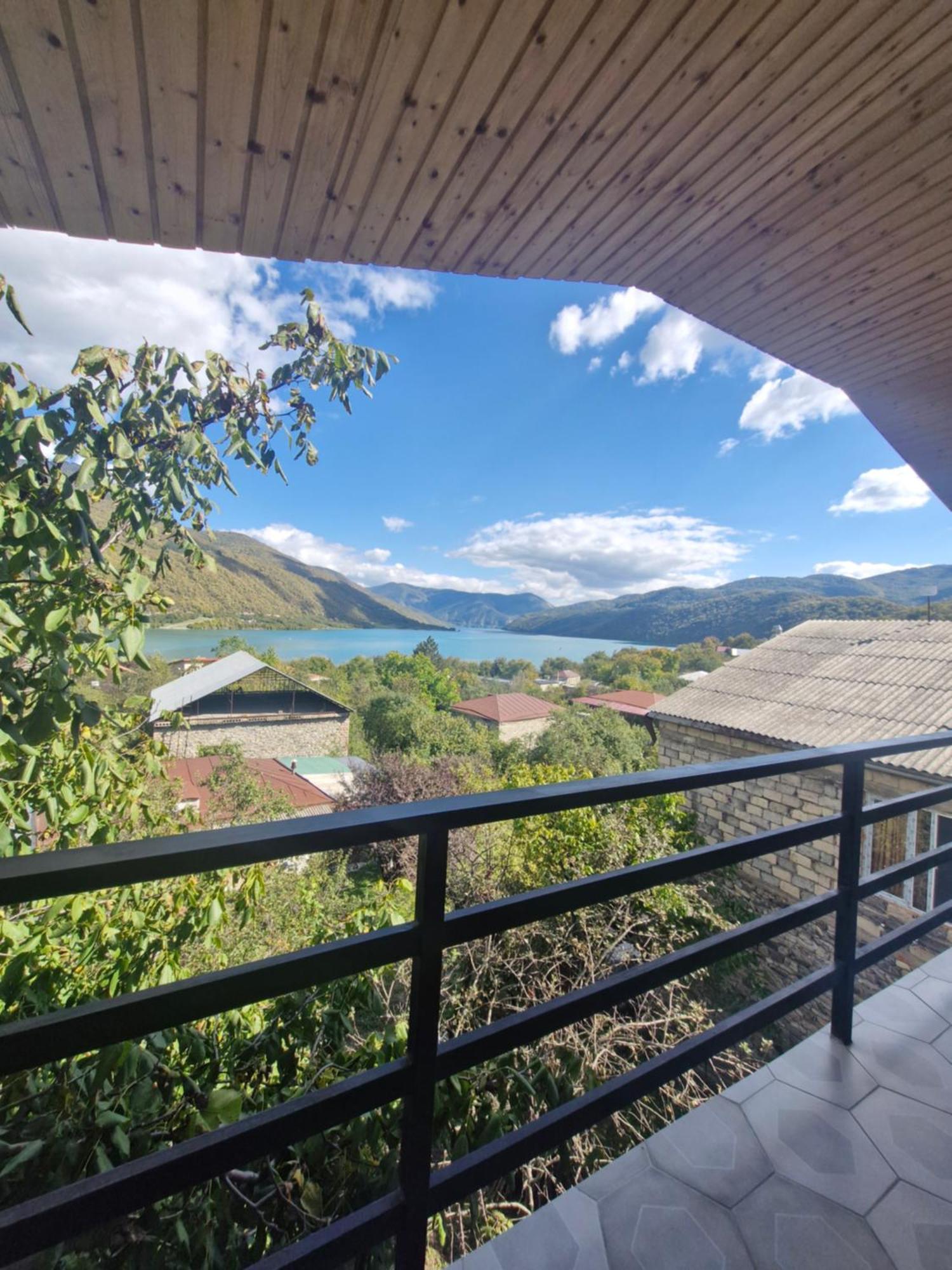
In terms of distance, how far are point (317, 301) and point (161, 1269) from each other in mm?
2771

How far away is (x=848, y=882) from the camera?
1.53m

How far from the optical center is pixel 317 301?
2.29 metres

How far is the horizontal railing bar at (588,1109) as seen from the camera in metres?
0.91

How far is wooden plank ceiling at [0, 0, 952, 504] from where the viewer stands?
112cm

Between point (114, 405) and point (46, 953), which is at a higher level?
point (114, 405)

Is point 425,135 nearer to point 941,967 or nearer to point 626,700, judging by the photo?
point 941,967

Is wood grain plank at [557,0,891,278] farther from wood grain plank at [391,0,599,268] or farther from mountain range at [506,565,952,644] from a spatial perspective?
mountain range at [506,565,952,644]

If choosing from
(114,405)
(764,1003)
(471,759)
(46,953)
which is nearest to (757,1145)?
(764,1003)

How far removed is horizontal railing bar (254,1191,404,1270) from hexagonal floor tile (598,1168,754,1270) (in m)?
0.47

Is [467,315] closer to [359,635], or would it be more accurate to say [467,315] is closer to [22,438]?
[22,438]

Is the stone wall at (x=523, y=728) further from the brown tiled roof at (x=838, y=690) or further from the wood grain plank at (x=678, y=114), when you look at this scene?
the wood grain plank at (x=678, y=114)

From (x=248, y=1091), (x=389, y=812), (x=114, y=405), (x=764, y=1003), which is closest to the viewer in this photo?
(x=389, y=812)

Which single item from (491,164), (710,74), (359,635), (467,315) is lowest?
(359,635)

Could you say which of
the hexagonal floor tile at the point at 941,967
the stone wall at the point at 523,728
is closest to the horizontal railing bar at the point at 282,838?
the hexagonal floor tile at the point at 941,967
